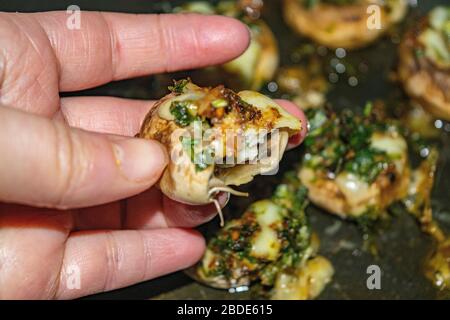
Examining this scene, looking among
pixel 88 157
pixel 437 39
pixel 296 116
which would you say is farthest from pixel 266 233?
pixel 437 39

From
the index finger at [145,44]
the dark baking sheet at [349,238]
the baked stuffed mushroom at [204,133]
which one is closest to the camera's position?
the baked stuffed mushroom at [204,133]

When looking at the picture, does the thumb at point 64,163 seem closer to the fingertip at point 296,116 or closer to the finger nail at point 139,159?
the finger nail at point 139,159

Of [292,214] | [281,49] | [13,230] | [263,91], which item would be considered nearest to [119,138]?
[13,230]

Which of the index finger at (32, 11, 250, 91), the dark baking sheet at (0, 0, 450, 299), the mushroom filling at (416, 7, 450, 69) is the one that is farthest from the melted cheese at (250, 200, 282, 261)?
the mushroom filling at (416, 7, 450, 69)

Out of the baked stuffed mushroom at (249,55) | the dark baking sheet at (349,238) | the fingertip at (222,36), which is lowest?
the dark baking sheet at (349,238)

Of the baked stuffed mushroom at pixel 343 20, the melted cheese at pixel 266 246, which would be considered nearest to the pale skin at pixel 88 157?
the melted cheese at pixel 266 246

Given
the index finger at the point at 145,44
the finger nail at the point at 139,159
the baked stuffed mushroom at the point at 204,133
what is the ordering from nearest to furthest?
the finger nail at the point at 139,159
the baked stuffed mushroom at the point at 204,133
the index finger at the point at 145,44
